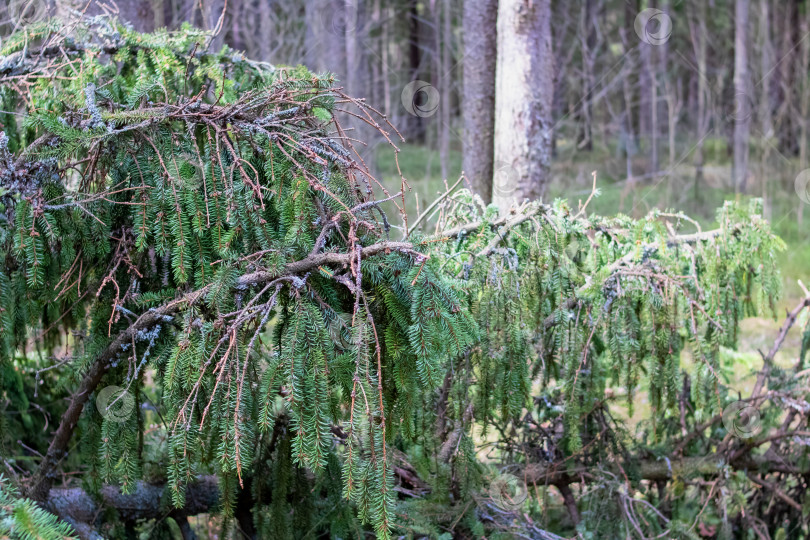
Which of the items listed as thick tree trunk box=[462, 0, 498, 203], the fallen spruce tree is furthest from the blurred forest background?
the fallen spruce tree

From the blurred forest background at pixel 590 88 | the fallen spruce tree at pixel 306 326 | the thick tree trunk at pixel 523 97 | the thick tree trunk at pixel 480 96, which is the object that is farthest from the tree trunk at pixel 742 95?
the fallen spruce tree at pixel 306 326

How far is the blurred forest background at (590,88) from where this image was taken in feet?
24.4

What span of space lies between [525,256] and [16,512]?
2355 mm

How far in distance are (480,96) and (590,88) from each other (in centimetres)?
1187

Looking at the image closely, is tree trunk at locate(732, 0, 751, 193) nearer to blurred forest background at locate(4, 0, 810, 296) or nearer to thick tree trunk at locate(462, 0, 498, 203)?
blurred forest background at locate(4, 0, 810, 296)

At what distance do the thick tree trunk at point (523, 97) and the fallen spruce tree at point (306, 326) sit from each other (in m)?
2.33

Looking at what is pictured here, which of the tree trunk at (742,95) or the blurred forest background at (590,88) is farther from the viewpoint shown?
the tree trunk at (742,95)

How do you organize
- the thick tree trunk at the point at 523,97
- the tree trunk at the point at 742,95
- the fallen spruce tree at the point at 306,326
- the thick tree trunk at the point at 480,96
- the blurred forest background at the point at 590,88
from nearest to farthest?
the fallen spruce tree at the point at 306,326, the thick tree trunk at the point at 523,97, the thick tree trunk at the point at 480,96, the blurred forest background at the point at 590,88, the tree trunk at the point at 742,95

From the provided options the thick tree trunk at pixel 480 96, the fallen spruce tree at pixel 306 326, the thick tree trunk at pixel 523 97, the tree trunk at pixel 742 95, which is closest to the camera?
the fallen spruce tree at pixel 306 326

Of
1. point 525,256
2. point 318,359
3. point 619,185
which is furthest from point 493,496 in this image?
point 619,185

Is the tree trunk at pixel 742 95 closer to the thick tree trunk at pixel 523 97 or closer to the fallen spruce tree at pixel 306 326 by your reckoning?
the thick tree trunk at pixel 523 97

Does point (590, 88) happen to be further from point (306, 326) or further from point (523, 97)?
point (306, 326)

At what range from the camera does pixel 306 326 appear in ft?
6.83

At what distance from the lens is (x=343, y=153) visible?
248 cm
